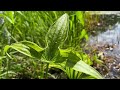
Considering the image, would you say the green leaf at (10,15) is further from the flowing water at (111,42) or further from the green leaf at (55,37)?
the flowing water at (111,42)

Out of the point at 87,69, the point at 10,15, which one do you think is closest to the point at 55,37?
the point at 87,69

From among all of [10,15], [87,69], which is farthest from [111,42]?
[10,15]

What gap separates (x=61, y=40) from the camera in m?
1.02

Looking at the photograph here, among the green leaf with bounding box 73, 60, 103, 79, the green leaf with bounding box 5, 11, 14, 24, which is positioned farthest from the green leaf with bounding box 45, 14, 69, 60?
the green leaf with bounding box 5, 11, 14, 24

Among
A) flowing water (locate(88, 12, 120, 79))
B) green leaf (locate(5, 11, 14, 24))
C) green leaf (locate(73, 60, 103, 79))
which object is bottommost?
green leaf (locate(73, 60, 103, 79))

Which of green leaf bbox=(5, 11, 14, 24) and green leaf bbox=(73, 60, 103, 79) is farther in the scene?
green leaf bbox=(5, 11, 14, 24)

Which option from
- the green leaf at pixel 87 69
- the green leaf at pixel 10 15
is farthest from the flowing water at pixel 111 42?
the green leaf at pixel 10 15

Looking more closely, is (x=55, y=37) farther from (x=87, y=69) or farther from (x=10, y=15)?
(x=10, y=15)

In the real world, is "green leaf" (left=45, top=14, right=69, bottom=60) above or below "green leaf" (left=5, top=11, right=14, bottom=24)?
below

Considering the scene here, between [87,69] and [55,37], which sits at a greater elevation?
[55,37]

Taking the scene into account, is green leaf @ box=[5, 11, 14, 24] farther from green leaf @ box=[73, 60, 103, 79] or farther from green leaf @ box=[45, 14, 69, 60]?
green leaf @ box=[73, 60, 103, 79]

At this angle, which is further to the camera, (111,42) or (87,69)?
(111,42)

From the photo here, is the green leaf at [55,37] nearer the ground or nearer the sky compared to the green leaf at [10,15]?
nearer the ground
